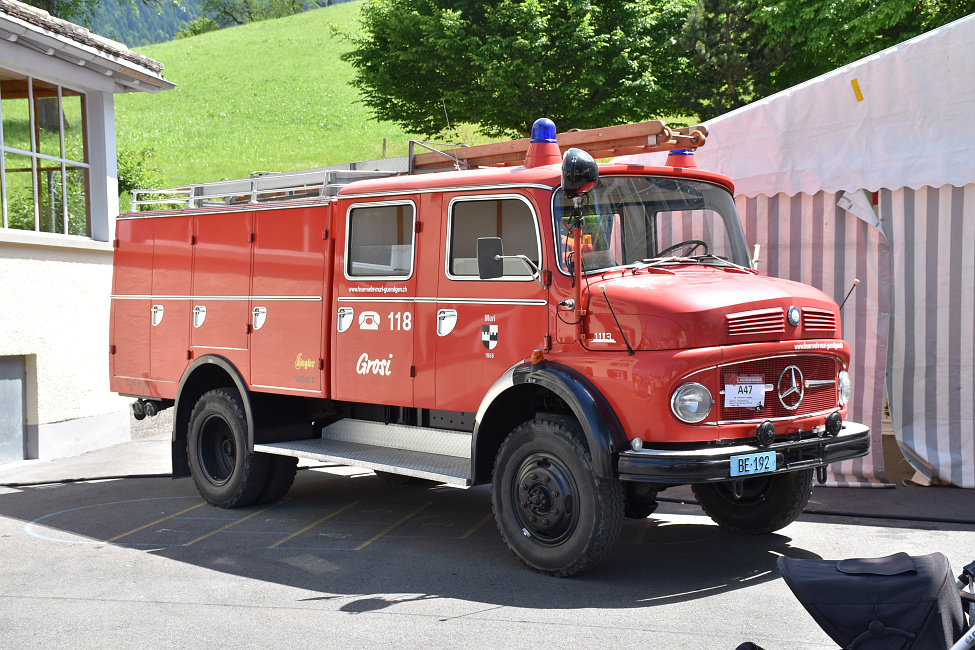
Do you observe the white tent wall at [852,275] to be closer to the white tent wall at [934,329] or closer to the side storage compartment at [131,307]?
the white tent wall at [934,329]

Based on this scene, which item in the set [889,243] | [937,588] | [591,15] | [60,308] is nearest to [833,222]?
[889,243]

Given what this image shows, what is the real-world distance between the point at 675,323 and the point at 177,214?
5463 millimetres

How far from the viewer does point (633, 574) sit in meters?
6.40

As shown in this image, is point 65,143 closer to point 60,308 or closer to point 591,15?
point 60,308

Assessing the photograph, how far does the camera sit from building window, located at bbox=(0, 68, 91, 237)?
1137 centimetres

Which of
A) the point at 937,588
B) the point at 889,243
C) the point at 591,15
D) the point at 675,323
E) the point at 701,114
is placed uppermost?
the point at 591,15

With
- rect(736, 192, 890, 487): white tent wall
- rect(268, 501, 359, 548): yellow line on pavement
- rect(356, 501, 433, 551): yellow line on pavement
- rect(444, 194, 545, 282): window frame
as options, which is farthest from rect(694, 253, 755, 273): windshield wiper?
rect(268, 501, 359, 548): yellow line on pavement

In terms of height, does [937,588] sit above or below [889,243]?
below

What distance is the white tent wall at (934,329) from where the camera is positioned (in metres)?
8.68

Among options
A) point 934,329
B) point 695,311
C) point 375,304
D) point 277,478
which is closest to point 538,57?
point 934,329

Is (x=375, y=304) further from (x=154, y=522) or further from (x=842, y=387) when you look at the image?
(x=842, y=387)

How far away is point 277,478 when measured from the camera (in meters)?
8.74

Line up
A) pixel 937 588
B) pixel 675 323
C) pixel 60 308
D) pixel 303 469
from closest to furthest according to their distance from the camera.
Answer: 1. pixel 937 588
2. pixel 675 323
3. pixel 303 469
4. pixel 60 308

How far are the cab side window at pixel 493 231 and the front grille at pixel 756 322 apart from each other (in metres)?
1.39
